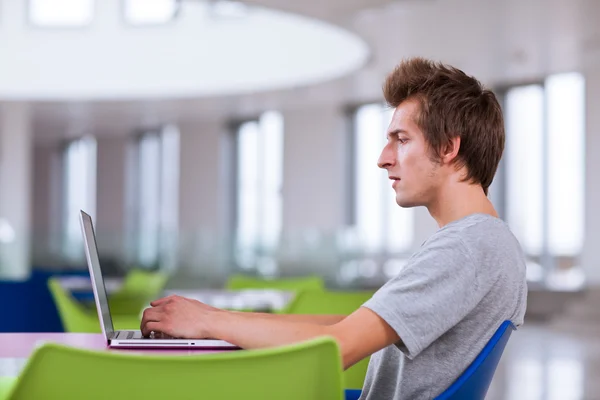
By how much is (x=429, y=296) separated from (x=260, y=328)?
1.00 feet

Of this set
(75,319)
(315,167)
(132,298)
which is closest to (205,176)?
(315,167)

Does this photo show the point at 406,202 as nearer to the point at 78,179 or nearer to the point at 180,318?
the point at 180,318

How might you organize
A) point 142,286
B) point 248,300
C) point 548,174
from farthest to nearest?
point 548,174
point 142,286
point 248,300

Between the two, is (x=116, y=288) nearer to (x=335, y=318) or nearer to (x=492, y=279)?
(x=335, y=318)

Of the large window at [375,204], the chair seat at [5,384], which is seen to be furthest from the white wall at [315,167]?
the chair seat at [5,384]

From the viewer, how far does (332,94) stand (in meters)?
12.0

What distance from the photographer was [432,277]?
4.85 ft

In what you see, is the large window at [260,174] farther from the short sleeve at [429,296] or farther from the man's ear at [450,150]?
the short sleeve at [429,296]

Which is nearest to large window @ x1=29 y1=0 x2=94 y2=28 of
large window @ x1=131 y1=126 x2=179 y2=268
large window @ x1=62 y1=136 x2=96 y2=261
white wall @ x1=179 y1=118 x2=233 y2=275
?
white wall @ x1=179 y1=118 x2=233 y2=275

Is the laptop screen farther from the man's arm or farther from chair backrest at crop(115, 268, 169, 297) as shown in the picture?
chair backrest at crop(115, 268, 169, 297)

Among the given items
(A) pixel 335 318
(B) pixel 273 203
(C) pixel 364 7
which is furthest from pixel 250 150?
(A) pixel 335 318

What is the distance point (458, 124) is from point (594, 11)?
6749 millimetres

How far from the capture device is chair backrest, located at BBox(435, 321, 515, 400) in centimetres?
157

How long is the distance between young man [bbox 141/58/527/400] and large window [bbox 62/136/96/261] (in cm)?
1623
